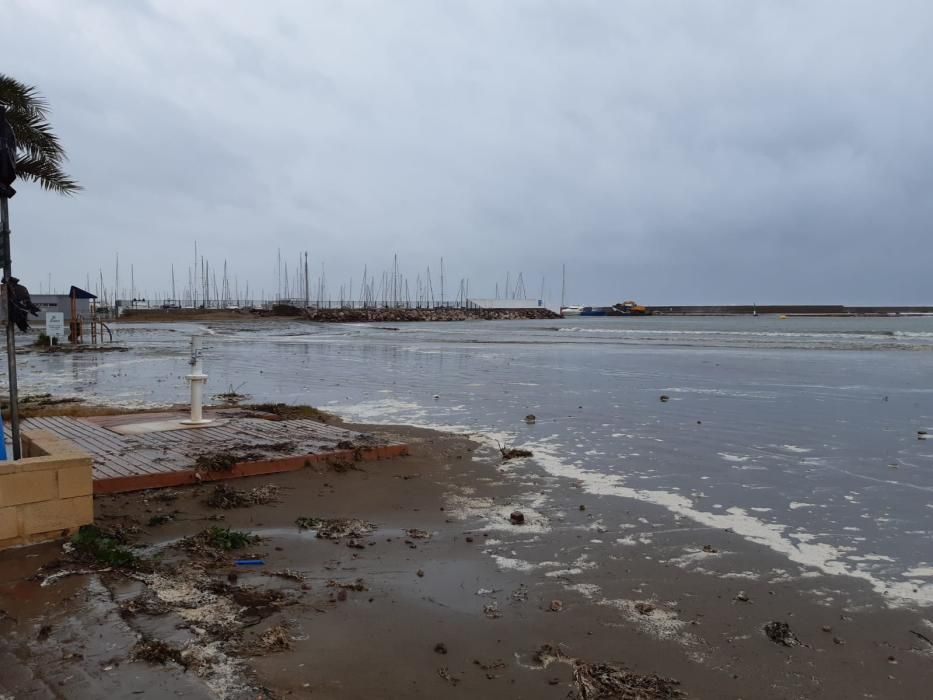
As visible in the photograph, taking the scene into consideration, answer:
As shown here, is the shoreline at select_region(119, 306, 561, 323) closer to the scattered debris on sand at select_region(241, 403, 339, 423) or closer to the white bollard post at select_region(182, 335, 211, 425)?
the scattered debris on sand at select_region(241, 403, 339, 423)

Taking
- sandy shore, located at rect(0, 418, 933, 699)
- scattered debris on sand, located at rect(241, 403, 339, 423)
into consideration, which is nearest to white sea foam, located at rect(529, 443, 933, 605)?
Result: sandy shore, located at rect(0, 418, 933, 699)

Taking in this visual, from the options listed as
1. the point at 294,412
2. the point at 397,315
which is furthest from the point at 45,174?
the point at 397,315

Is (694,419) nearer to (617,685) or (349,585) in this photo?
(349,585)

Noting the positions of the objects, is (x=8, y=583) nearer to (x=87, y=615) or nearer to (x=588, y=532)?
(x=87, y=615)

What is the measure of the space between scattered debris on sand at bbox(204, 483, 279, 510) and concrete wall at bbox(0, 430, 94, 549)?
1.29 m

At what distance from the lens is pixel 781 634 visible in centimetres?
434

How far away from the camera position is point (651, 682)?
3730 millimetres

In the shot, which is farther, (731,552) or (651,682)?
(731,552)

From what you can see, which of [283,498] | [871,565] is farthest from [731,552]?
[283,498]

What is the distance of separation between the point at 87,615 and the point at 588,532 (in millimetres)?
3888

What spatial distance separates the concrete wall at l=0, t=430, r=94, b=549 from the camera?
5.02 metres

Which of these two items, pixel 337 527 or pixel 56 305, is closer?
pixel 337 527

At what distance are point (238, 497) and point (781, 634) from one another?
471 centimetres

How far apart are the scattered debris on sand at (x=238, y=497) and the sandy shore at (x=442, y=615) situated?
0.11 metres
